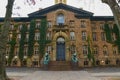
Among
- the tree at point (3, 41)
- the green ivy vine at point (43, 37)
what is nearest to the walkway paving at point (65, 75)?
the tree at point (3, 41)

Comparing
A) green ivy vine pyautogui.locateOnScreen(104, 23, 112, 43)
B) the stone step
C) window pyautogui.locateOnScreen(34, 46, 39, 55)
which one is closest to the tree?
the stone step

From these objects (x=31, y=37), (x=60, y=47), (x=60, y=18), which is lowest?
(x=60, y=47)

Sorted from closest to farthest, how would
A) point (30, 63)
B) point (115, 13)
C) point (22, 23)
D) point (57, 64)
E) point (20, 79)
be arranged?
point (115, 13) < point (20, 79) < point (57, 64) < point (30, 63) < point (22, 23)

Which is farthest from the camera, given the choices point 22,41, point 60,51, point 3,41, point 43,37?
point 22,41

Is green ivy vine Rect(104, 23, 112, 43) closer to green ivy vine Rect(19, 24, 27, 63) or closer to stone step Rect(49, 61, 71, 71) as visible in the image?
stone step Rect(49, 61, 71, 71)

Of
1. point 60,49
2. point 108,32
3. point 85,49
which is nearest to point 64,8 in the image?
point 60,49

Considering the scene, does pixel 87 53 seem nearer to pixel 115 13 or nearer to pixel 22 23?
pixel 22 23

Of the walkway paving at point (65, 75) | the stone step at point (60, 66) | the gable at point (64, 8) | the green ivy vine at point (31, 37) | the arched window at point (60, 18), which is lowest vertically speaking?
the stone step at point (60, 66)

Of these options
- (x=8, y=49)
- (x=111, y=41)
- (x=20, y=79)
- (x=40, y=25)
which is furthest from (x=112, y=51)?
(x=20, y=79)

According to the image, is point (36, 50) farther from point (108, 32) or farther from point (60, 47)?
point (108, 32)

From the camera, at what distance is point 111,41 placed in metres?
37.5

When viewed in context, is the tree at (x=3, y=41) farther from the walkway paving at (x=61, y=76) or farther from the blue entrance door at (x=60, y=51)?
the blue entrance door at (x=60, y=51)

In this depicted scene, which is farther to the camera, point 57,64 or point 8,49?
point 8,49

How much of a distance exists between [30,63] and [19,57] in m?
2.52
